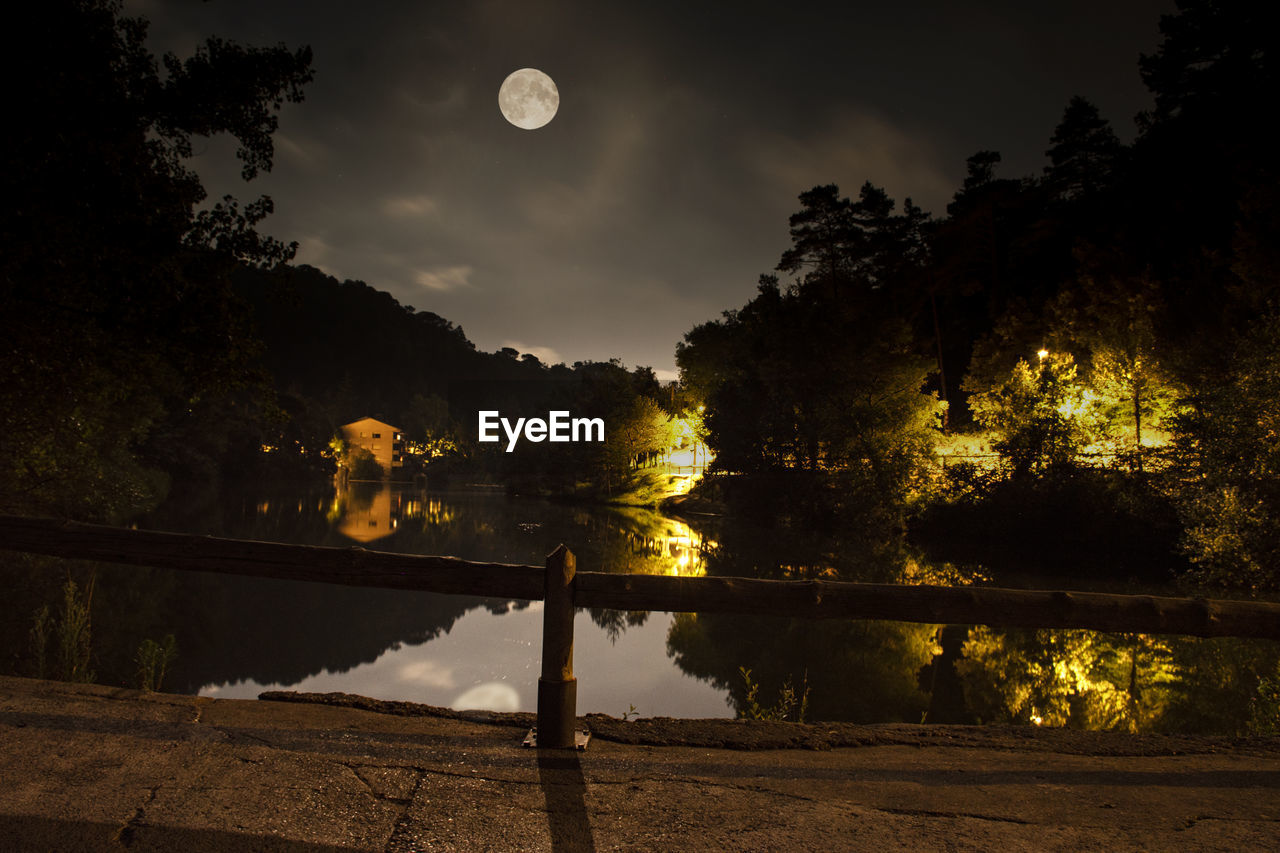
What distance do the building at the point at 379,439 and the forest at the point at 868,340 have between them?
1942 inches

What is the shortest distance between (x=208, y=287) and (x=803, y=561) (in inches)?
877

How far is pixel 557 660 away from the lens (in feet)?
16.4

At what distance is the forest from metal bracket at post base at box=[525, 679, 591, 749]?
32.1 feet

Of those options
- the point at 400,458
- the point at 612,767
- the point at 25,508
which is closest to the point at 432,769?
the point at 612,767

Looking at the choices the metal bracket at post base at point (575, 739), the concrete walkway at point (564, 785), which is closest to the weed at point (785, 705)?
the concrete walkway at point (564, 785)

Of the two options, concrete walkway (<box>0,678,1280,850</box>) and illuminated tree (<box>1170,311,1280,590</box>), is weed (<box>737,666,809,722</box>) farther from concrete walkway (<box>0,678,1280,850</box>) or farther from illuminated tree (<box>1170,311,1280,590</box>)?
illuminated tree (<box>1170,311,1280,590</box>)

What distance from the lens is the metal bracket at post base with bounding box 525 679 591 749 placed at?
5.04 meters

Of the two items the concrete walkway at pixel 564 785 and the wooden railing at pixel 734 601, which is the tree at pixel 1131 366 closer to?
the wooden railing at pixel 734 601

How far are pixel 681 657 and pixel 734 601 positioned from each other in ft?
36.6

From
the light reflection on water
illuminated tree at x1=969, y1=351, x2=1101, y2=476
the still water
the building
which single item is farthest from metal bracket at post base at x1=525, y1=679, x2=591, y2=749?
the building

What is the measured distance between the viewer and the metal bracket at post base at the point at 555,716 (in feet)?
16.5

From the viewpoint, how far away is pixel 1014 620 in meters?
5.17

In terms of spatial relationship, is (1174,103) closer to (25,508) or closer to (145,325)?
(145,325)

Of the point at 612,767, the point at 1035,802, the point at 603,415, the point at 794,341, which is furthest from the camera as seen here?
the point at 603,415
